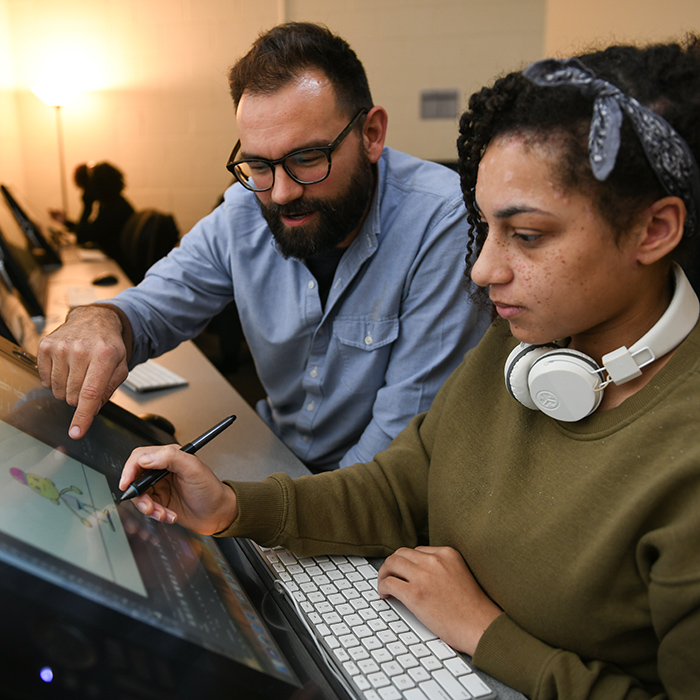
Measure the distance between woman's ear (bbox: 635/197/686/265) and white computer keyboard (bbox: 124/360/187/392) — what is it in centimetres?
116

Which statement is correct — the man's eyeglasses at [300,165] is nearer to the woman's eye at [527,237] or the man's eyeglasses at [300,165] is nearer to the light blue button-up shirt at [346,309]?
the light blue button-up shirt at [346,309]

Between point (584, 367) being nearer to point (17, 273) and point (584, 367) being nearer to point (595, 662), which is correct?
point (595, 662)

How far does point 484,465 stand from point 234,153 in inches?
31.4

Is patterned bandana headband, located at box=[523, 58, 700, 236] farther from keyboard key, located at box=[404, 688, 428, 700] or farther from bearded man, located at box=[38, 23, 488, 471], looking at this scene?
bearded man, located at box=[38, 23, 488, 471]

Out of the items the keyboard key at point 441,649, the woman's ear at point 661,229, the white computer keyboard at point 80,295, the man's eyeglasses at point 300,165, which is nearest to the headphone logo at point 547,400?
the woman's ear at point 661,229

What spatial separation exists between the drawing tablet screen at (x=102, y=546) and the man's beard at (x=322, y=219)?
1.82 feet

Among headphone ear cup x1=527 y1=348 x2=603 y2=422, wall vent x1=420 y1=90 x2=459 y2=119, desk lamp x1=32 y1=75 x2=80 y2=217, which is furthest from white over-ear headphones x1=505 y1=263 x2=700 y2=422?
desk lamp x1=32 y1=75 x2=80 y2=217

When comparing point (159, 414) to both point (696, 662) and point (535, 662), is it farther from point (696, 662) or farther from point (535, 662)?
point (696, 662)

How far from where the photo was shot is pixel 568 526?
2.23 ft

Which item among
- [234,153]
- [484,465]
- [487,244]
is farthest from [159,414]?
[487,244]

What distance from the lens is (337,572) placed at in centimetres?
84

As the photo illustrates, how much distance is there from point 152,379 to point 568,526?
1130 mm

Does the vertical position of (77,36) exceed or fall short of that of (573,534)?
it exceeds it

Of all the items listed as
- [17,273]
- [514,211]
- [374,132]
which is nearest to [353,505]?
[514,211]
